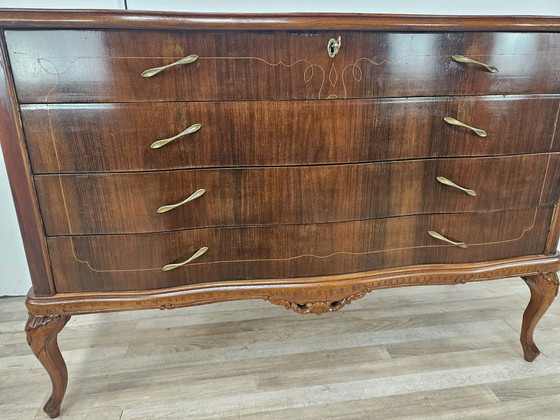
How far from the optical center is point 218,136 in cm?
87

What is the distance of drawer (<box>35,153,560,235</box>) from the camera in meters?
0.88

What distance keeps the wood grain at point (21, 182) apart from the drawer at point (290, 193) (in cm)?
2

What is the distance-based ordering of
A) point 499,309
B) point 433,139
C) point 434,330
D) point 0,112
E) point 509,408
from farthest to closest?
point 499,309, point 434,330, point 509,408, point 433,139, point 0,112

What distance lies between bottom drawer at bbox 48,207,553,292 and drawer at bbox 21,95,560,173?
0.60ft

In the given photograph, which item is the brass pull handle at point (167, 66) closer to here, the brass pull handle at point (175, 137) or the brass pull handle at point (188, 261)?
the brass pull handle at point (175, 137)

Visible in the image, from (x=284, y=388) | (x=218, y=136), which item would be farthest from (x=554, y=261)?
(x=218, y=136)

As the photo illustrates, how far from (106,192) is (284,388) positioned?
2.62 ft

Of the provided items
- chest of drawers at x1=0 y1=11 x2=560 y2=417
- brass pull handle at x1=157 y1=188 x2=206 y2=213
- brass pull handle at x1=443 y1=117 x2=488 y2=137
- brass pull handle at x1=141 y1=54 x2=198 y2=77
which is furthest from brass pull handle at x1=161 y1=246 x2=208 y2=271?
brass pull handle at x1=443 y1=117 x2=488 y2=137

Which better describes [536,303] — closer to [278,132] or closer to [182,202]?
[278,132]

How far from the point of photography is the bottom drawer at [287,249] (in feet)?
3.07

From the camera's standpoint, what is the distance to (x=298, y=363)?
1288 mm

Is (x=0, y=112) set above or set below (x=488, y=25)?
below

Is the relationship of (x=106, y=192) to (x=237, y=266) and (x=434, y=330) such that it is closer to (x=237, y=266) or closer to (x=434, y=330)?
(x=237, y=266)

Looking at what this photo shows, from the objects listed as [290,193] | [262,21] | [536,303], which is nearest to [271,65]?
[262,21]
